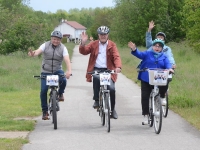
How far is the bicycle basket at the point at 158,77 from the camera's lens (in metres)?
9.60

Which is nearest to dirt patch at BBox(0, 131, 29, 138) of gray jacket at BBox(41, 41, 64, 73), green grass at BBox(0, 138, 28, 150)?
green grass at BBox(0, 138, 28, 150)

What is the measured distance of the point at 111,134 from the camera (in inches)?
369

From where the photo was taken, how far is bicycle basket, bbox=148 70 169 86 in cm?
960

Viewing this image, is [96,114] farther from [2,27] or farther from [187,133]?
[2,27]

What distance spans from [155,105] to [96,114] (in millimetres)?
2597

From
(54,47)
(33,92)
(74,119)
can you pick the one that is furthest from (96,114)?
(33,92)

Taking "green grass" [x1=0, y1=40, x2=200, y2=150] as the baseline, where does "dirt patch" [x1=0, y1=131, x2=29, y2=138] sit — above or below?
below

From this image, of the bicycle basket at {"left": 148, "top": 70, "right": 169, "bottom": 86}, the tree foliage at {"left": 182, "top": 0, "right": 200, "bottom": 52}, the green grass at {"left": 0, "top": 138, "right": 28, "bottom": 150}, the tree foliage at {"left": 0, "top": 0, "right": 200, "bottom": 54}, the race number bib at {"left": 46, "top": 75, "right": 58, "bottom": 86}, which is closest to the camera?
the green grass at {"left": 0, "top": 138, "right": 28, "bottom": 150}

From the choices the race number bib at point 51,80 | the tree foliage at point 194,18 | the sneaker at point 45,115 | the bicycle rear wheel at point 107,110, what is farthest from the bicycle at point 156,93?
the tree foliage at point 194,18

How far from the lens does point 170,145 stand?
8305 mm

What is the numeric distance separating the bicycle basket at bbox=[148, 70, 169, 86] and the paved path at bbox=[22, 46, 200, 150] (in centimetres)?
92

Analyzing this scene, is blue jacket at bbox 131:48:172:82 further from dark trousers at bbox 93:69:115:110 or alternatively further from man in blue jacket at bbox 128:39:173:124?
dark trousers at bbox 93:69:115:110

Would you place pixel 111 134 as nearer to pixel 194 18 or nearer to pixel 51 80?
pixel 51 80

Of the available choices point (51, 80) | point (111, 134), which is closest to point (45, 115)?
point (51, 80)
